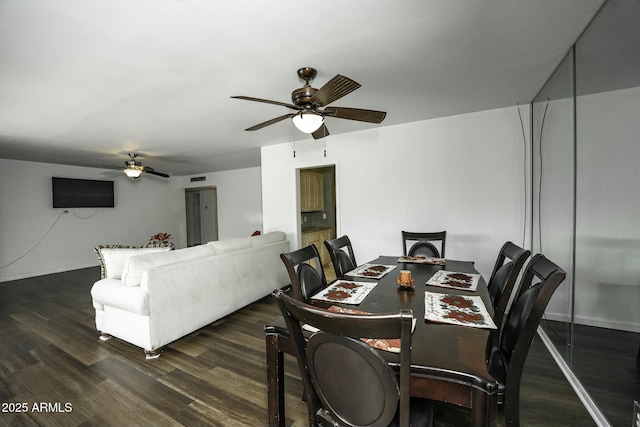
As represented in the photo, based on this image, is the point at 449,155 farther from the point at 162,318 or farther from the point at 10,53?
the point at 10,53

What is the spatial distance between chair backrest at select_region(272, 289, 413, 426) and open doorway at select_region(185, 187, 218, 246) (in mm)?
7918

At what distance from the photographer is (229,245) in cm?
325

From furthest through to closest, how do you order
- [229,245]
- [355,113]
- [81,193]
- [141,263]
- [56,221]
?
1. [81,193]
2. [56,221]
3. [229,245]
4. [141,263]
5. [355,113]

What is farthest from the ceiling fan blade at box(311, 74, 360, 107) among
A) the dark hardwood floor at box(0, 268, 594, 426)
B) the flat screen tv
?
the flat screen tv

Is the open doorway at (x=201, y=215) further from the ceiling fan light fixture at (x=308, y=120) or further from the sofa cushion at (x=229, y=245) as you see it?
the ceiling fan light fixture at (x=308, y=120)

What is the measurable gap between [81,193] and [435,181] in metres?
7.42

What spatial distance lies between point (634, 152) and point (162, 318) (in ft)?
11.8

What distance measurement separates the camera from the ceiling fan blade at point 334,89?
5.40 feet

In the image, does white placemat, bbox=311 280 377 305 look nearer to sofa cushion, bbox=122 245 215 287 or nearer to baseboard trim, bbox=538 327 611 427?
baseboard trim, bbox=538 327 611 427

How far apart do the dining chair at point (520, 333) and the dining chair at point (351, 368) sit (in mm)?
383

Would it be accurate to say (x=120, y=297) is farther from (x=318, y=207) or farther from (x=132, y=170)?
(x=318, y=207)

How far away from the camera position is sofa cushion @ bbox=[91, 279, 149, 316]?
7.48ft

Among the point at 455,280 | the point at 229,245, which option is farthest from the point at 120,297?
the point at 455,280

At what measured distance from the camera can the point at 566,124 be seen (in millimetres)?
2205
